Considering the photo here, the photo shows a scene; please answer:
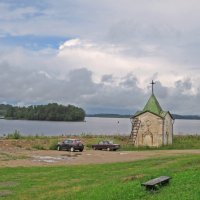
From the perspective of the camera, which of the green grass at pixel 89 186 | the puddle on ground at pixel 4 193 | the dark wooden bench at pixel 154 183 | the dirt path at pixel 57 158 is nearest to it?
the green grass at pixel 89 186

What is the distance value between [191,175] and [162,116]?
44.3m

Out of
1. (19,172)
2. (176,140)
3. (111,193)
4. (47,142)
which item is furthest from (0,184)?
(176,140)

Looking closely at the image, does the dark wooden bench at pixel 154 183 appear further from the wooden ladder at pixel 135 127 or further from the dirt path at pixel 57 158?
the wooden ladder at pixel 135 127

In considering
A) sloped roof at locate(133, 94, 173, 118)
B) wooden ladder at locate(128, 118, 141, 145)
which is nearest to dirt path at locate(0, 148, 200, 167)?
wooden ladder at locate(128, 118, 141, 145)

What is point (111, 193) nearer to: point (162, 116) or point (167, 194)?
point (167, 194)

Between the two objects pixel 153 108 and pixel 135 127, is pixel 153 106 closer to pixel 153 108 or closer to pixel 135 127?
pixel 153 108

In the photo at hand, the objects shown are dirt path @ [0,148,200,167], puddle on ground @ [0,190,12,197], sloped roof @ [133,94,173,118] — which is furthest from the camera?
sloped roof @ [133,94,173,118]

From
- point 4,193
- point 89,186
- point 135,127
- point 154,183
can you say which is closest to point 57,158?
point 4,193

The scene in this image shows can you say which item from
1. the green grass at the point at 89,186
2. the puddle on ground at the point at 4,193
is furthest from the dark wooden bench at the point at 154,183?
the puddle on ground at the point at 4,193

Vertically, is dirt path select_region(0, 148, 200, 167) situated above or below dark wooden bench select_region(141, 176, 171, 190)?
below

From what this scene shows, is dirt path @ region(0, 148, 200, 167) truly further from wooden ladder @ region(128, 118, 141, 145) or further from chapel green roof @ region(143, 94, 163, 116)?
chapel green roof @ region(143, 94, 163, 116)

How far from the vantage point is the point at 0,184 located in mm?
20375

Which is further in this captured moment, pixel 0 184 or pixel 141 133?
pixel 141 133

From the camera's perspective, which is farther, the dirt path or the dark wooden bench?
the dirt path
